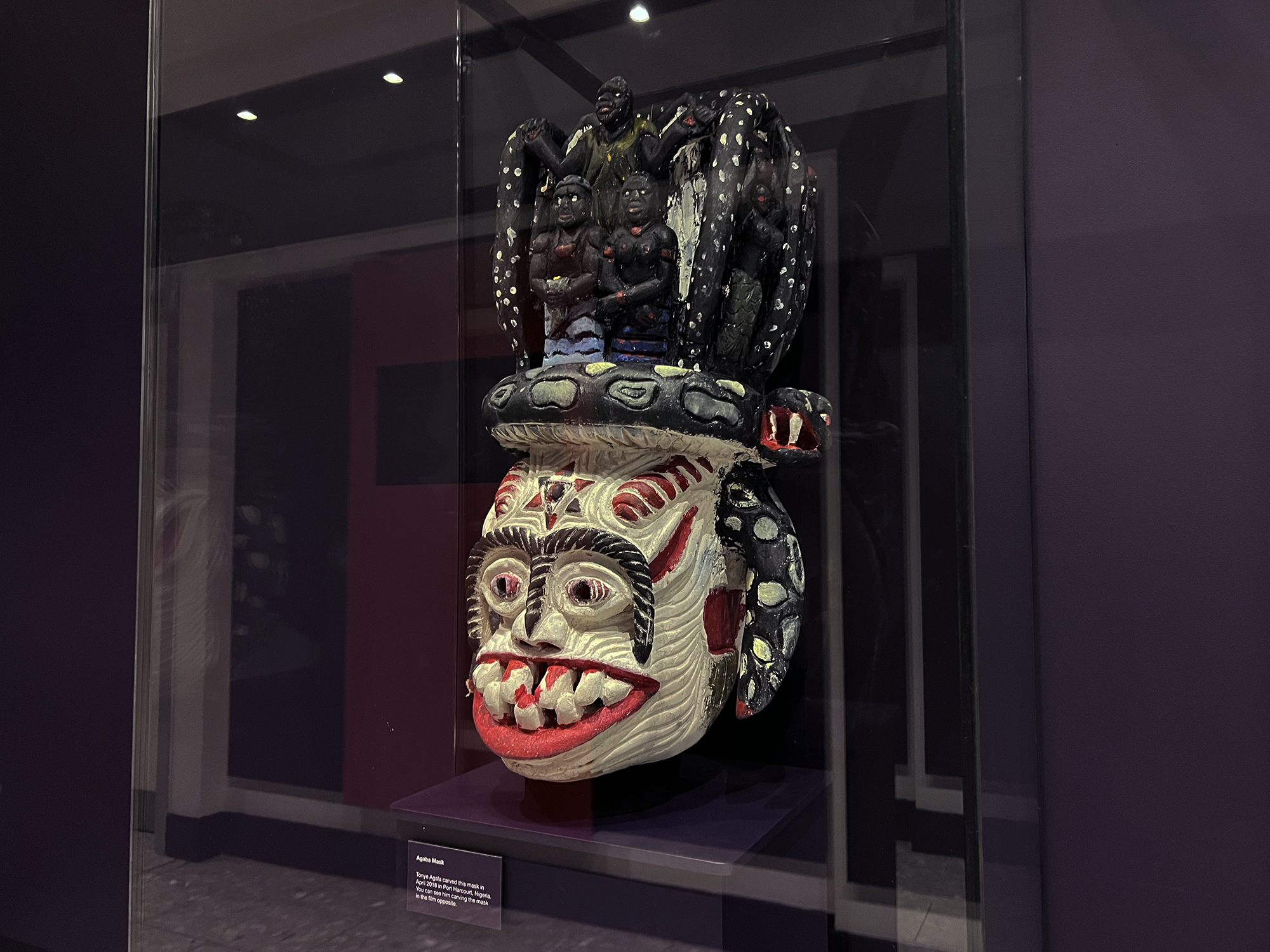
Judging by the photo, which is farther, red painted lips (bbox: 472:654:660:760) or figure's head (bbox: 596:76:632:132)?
figure's head (bbox: 596:76:632:132)

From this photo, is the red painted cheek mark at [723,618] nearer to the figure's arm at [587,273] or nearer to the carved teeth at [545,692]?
the carved teeth at [545,692]

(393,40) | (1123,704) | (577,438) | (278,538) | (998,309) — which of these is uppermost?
(393,40)

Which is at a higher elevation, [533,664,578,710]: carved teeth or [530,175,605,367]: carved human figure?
[530,175,605,367]: carved human figure

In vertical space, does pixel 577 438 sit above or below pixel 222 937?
above

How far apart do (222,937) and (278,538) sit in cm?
54

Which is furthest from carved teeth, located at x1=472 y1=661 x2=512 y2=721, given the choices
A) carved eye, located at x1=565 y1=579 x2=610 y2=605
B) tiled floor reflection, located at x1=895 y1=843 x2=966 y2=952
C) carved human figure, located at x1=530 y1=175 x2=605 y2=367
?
tiled floor reflection, located at x1=895 y1=843 x2=966 y2=952

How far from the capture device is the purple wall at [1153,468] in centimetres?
109

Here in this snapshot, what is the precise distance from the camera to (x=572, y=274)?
1.24 metres

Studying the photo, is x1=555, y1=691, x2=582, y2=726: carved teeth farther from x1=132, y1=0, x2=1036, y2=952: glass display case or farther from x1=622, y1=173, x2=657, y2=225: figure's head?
x1=622, y1=173, x2=657, y2=225: figure's head

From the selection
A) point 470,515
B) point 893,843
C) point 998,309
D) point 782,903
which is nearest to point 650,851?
point 782,903

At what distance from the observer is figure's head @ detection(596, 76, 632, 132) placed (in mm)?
1244

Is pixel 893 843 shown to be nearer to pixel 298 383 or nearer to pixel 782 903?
pixel 782 903

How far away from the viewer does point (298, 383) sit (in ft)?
4.31

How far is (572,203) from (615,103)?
15cm
